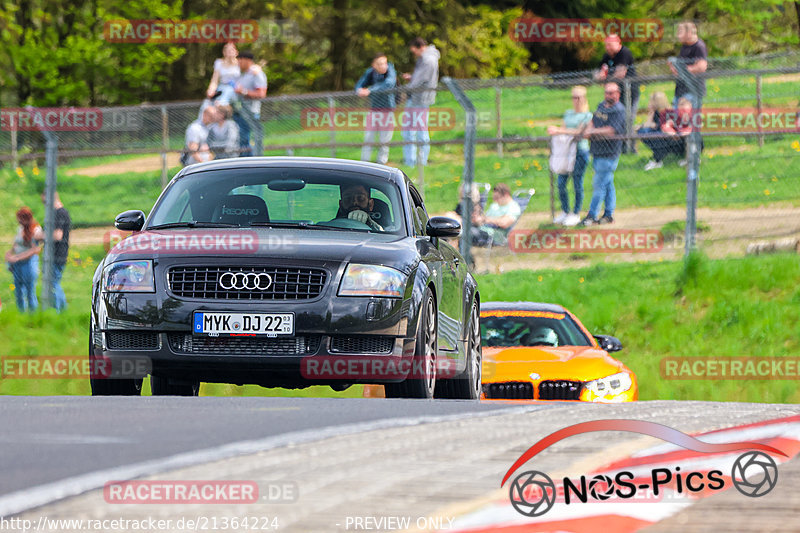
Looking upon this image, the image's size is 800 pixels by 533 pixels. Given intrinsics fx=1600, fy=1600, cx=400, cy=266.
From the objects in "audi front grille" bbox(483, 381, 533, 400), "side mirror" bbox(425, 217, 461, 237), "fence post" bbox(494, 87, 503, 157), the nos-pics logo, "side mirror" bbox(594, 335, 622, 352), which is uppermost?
"fence post" bbox(494, 87, 503, 157)

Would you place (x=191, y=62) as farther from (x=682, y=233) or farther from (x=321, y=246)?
(x=321, y=246)

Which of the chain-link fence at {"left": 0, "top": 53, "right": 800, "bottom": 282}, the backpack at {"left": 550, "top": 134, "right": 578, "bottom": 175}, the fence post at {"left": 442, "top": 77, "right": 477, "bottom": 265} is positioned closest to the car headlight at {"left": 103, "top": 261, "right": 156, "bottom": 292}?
the chain-link fence at {"left": 0, "top": 53, "right": 800, "bottom": 282}

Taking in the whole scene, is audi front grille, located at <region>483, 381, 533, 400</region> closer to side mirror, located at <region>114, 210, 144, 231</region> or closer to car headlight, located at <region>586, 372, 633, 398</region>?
car headlight, located at <region>586, 372, 633, 398</region>

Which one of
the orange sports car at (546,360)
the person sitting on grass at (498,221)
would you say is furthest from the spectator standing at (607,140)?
the orange sports car at (546,360)

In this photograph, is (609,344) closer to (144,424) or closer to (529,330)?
(529,330)

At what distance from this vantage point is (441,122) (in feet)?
86.7

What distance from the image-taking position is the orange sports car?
12695 millimetres

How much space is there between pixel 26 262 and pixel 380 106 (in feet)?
20.3

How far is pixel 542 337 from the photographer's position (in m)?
14.1

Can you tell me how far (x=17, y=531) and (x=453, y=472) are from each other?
1688 mm

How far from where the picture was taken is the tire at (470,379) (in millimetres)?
11367

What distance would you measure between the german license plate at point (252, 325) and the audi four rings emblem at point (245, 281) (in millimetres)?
166

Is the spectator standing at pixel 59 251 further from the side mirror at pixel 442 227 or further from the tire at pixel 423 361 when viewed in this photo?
the tire at pixel 423 361

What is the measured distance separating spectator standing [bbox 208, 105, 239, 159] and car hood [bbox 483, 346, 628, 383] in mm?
7186
